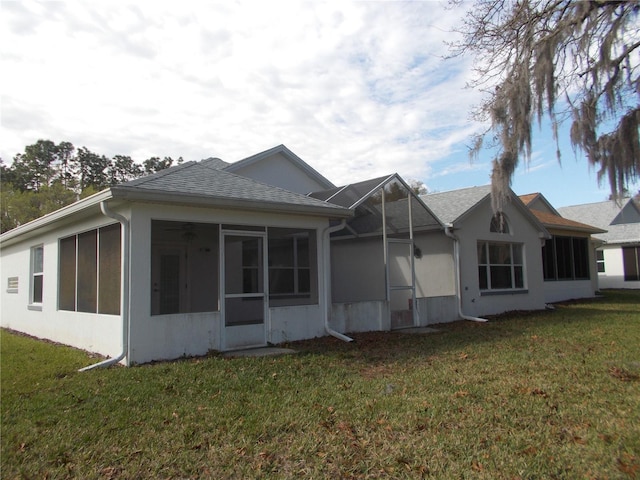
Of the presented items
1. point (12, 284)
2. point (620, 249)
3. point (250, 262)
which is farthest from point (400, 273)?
point (620, 249)

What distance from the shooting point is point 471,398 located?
579 centimetres

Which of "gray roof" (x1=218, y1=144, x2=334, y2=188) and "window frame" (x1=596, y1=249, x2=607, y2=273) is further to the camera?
"window frame" (x1=596, y1=249, x2=607, y2=273)

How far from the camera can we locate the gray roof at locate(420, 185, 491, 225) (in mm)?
14461

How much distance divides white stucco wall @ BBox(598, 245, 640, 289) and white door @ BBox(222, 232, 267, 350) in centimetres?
2488

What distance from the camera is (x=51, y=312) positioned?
11102 mm

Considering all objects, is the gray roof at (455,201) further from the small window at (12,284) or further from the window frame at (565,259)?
the small window at (12,284)

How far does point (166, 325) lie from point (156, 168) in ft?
150

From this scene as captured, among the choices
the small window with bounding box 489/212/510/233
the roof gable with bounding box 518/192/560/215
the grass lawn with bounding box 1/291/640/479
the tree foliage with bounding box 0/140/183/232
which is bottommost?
the grass lawn with bounding box 1/291/640/479

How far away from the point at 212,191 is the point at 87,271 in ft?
10.2

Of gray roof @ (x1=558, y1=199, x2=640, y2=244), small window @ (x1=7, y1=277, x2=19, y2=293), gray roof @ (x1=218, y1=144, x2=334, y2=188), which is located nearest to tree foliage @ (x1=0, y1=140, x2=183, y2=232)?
small window @ (x1=7, y1=277, x2=19, y2=293)

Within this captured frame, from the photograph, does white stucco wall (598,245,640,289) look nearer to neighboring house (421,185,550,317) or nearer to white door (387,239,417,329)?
neighboring house (421,185,550,317)

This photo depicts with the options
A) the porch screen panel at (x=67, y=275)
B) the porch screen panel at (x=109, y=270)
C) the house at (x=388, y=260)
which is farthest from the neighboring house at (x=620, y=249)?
the porch screen panel at (x=67, y=275)

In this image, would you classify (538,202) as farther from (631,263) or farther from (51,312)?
(51,312)

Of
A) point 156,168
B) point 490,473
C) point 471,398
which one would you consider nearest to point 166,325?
point 471,398
